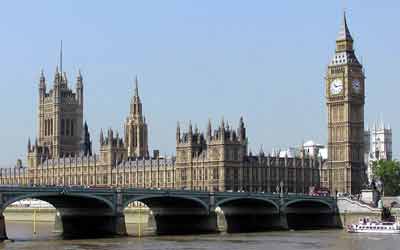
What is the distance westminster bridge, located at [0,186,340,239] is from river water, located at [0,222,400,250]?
130 inches

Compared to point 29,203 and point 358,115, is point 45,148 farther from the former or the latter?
point 358,115

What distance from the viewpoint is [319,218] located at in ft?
358

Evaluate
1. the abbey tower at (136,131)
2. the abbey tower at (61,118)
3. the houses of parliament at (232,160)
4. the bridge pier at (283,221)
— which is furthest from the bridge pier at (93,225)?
the abbey tower at (61,118)

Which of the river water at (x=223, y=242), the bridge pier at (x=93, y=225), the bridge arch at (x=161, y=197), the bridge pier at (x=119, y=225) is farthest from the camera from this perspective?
the bridge arch at (x=161, y=197)

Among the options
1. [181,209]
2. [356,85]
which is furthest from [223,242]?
[356,85]

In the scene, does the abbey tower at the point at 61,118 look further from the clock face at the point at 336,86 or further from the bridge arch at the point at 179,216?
the bridge arch at the point at 179,216

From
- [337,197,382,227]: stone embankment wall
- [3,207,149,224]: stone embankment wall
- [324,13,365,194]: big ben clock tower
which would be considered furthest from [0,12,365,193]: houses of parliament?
[337,197,382,227]: stone embankment wall

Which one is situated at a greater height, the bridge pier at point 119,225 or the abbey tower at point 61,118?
the abbey tower at point 61,118

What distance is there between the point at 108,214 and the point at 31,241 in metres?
9.85

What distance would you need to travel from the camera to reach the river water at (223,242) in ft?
236

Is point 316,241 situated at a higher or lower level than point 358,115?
lower

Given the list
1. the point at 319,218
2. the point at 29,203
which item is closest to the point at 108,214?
the point at 319,218

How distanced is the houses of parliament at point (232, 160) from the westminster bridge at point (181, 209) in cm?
2324

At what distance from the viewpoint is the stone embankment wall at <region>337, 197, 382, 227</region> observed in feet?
343
